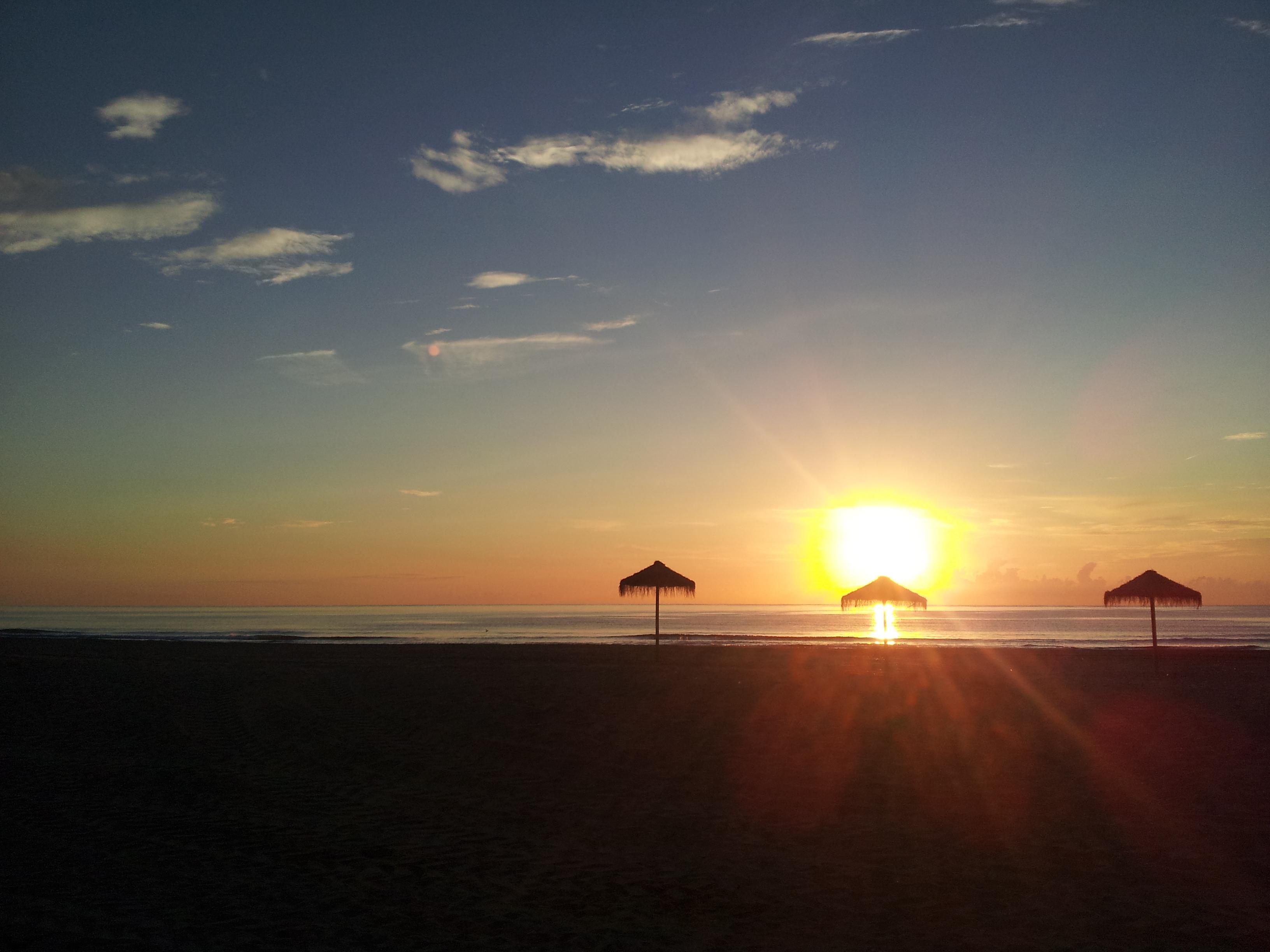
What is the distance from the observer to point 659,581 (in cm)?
2508

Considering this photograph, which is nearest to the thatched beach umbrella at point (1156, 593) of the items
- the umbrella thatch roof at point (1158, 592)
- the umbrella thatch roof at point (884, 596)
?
the umbrella thatch roof at point (1158, 592)

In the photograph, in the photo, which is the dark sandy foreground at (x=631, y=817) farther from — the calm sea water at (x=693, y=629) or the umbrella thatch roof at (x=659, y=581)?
the calm sea water at (x=693, y=629)

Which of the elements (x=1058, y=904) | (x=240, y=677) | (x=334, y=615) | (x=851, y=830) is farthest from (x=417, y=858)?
(x=334, y=615)

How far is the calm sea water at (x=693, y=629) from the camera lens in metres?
48.2

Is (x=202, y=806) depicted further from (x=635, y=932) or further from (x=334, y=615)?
(x=334, y=615)

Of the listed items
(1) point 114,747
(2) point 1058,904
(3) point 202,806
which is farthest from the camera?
(1) point 114,747

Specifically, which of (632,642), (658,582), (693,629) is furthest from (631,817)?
(693,629)

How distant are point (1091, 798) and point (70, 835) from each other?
9468mm

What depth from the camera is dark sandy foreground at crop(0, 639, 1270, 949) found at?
221 inches

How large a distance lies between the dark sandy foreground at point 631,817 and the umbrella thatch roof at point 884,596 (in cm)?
890

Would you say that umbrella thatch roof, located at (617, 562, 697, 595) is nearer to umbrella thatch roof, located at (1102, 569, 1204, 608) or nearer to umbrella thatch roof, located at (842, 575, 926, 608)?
umbrella thatch roof, located at (842, 575, 926, 608)

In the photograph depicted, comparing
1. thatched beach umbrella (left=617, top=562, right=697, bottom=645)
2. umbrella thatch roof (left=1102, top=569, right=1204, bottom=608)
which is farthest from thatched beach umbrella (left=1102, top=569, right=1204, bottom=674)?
thatched beach umbrella (left=617, top=562, right=697, bottom=645)

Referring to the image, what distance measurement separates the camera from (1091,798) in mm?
9086

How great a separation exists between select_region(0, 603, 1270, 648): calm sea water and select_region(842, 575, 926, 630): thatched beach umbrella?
13.0 metres
